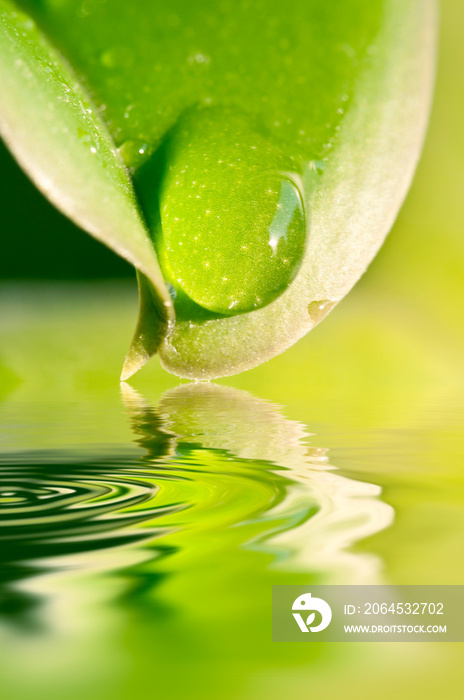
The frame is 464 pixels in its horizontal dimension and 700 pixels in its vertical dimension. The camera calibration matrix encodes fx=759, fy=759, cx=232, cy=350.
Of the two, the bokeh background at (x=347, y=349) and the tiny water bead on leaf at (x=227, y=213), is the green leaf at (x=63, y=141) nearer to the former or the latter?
the tiny water bead on leaf at (x=227, y=213)

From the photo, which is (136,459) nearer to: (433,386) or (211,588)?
(211,588)

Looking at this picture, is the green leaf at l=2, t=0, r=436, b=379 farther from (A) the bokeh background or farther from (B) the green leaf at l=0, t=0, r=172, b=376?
(A) the bokeh background

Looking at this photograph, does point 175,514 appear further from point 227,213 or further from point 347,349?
point 347,349

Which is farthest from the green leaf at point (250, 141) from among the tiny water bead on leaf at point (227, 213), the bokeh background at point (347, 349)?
the bokeh background at point (347, 349)

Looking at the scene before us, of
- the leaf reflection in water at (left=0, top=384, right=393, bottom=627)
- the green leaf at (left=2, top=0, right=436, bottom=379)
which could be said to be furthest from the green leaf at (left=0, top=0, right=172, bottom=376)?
the leaf reflection in water at (left=0, top=384, right=393, bottom=627)

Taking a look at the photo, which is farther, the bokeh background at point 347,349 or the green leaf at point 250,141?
the bokeh background at point 347,349

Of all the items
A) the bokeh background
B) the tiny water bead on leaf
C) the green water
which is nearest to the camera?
the green water

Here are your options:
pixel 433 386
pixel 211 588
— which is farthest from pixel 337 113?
pixel 433 386

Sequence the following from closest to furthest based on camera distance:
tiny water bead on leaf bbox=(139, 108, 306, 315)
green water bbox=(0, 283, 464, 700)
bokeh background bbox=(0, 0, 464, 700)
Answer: green water bbox=(0, 283, 464, 700), tiny water bead on leaf bbox=(139, 108, 306, 315), bokeh background bbox=(0, 0, 464, 700)
